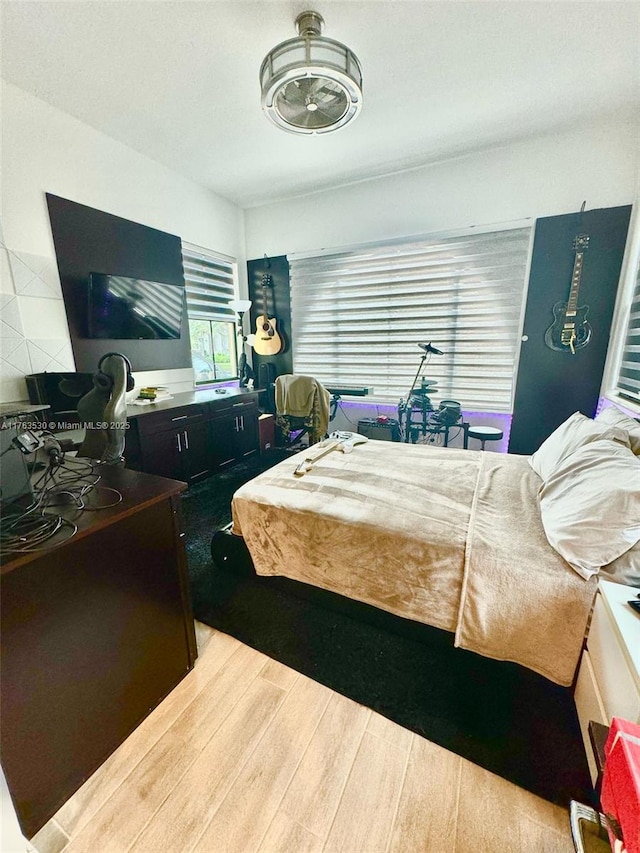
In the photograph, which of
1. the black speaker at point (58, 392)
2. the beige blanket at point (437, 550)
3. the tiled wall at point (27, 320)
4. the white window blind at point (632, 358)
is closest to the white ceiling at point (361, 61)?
the tiled wall at point (27, 320)

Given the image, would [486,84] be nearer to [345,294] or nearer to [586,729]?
[345,294]

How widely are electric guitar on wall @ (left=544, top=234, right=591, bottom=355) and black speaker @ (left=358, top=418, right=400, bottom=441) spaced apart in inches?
63.5

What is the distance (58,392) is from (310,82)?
245cm

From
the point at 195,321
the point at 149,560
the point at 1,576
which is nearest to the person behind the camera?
the point at 1,576

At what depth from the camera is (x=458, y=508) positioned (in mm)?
1552

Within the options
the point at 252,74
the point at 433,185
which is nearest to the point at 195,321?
the point at 252,74

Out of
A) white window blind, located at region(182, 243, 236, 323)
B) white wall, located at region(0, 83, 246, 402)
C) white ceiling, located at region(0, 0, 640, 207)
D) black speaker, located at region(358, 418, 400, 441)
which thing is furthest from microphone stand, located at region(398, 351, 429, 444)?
white wall, located at region(0, 83, 246, 402)

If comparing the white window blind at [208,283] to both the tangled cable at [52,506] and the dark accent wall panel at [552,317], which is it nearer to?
the tangled cable at [52,506]

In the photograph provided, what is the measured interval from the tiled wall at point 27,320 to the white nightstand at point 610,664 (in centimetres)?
329

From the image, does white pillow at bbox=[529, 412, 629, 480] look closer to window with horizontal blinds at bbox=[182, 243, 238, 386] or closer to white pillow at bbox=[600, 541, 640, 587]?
white pillow at bbox=[600, 541, 640, 587]

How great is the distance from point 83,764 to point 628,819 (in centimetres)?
140

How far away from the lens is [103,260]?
2709mm

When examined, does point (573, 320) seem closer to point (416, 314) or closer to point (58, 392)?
point (416, 314)

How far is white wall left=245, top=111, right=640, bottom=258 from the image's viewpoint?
2.60 meters
